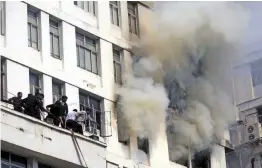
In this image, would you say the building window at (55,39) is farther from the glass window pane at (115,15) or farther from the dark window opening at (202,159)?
the dark window opening at (202,159)

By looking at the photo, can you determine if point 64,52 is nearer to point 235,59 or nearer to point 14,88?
point 14,88

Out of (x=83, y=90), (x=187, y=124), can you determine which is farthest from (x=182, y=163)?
(x=83, y=90)

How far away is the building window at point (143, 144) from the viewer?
36.8 metres

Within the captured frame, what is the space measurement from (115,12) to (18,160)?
972cm

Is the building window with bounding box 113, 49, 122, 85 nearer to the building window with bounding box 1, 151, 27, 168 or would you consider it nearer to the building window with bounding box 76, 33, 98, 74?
the building window with bounding box 76, 33, 98, 74

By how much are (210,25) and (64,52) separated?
27.0ft

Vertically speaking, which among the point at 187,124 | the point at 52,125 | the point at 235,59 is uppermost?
the point at 235,59

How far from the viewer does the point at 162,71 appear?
3850cm

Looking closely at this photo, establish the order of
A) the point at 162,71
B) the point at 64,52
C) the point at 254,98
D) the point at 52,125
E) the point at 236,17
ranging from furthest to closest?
the point at 254,98 → the point at 236,17 → the point at 162,71 → the point at 64,52 → the point at 52,125

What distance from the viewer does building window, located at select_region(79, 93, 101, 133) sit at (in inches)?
1374

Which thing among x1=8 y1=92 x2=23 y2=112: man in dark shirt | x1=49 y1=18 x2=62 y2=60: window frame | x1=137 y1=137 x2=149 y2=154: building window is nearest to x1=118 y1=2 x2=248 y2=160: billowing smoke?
x1=137 y1=137 x2=149 y2=154: building window

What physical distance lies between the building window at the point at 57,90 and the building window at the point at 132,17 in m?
5.26

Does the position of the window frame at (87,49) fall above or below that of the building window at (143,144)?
above

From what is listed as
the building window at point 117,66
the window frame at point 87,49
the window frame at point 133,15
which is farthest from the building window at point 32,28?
the window frame at point 133,15
